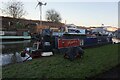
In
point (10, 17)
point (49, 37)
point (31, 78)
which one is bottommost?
point (31, 78)

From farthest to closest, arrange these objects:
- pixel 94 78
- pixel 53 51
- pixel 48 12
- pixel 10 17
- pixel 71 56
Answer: pixel 48 12, pixel 10 17, pixel 53 51, pixel 71 56, pixel 94 78

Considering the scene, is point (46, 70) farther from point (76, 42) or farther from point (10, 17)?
point (10, 17)

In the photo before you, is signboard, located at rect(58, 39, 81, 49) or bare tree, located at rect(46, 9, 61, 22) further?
bare tree, located at rect(46, 9, 61, 22)

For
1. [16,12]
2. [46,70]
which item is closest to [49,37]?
[46,70]

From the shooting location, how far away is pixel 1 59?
16703 mm

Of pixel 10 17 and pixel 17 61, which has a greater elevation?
pixel 10 17

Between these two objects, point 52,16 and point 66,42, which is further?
point 52,16

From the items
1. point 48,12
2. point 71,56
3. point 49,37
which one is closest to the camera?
point 71,56

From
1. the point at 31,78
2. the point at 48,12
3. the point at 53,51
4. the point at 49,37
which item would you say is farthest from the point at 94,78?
the point at 48,12

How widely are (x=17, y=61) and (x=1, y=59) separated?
3.80 feet

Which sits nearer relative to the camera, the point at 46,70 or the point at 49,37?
the point at 46,70

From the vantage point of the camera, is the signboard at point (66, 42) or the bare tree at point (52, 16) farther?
the bare tree at point (52, 16)

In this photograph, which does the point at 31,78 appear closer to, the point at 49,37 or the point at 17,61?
the point at 17,61

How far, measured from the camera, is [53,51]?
66.7 ft
